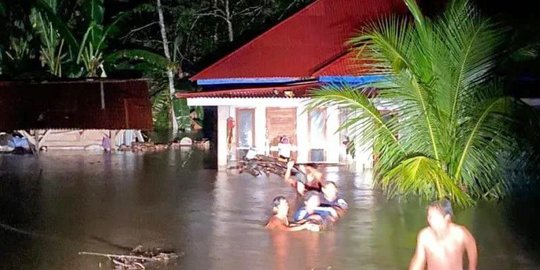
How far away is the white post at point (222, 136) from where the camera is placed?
18844 mm

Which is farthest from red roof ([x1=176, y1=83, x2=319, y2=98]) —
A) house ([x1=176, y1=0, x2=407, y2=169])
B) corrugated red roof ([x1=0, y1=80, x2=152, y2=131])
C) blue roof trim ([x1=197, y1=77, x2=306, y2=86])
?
corrugated red roof ([x1=0, y1=80, x2=152, y2=131])

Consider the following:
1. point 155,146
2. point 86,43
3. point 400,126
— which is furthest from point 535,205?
point 86,43

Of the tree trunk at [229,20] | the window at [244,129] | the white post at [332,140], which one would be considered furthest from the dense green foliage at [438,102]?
the tree trunk at [229,20]

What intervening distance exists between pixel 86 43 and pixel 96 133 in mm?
2828

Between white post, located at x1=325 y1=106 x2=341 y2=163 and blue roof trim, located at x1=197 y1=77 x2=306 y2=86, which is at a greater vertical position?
blue roof trim, located at x1=197 y1=77 x2=306 y2=86

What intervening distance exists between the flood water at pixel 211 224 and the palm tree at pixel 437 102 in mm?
718

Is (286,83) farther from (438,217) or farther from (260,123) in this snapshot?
(438,217)

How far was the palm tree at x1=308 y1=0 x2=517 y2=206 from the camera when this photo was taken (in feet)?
41.6

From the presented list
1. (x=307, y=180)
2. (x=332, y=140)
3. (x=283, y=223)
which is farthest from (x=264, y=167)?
(x=283, y=223)

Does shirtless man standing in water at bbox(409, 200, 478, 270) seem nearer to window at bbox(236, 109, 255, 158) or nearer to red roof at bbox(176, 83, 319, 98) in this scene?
red roof at bbox(176, 83, 319, 98)

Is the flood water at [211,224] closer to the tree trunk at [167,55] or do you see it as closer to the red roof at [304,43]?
the red roof at [304,43]

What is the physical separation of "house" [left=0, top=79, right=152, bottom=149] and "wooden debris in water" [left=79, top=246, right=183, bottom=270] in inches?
511

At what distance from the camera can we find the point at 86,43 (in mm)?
24828

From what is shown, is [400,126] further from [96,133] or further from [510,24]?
[96,133]
